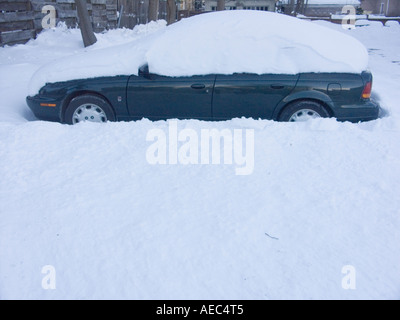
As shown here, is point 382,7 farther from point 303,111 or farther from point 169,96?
point 169,96

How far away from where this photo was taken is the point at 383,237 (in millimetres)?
2496

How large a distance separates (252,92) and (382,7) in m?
62.7

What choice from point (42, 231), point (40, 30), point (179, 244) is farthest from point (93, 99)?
point (40, 30)

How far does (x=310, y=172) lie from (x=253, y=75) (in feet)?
5.66

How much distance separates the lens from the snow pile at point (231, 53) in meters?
4.44

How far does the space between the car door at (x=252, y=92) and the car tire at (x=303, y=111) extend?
0.56 ft

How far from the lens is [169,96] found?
4.48 meters

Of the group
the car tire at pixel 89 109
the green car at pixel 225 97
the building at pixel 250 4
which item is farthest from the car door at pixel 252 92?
the building at pixel 250 4

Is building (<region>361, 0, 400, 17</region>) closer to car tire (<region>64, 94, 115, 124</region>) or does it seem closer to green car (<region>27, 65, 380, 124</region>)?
green car (<region>27, 65, 380, 124</region>)

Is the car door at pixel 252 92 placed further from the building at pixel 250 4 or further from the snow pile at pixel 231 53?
the building at pixel 250 4

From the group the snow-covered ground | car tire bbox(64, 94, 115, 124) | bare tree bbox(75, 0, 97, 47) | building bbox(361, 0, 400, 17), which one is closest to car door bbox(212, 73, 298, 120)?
the snow-covered ground

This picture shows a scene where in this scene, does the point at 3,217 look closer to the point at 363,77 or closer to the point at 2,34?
the point at 363,77

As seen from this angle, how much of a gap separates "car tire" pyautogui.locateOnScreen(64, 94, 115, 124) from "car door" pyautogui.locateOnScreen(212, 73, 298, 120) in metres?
1.39

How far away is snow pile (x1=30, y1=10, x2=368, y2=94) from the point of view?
14.6 feet
